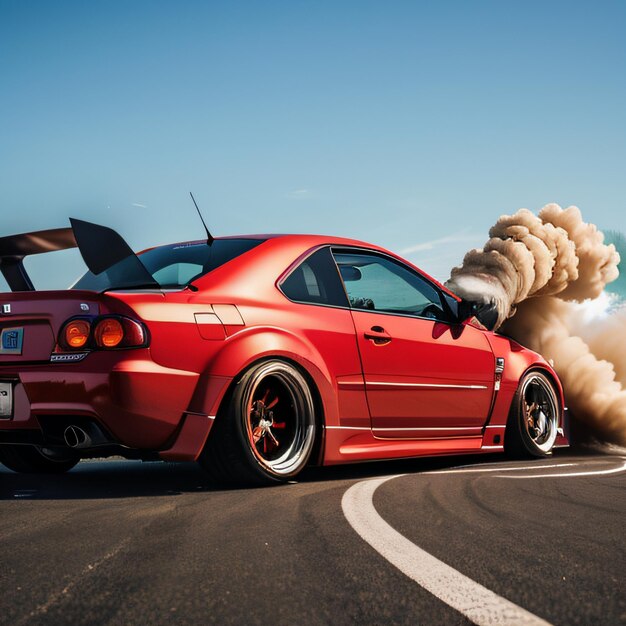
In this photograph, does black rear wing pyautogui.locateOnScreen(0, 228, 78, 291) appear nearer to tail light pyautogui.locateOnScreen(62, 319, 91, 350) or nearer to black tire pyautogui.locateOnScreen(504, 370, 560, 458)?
tail light pyautogui.locateOnScreen(62, 319, 91, 350)

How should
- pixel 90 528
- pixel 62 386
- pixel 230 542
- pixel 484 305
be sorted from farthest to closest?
pixel 484 305
pixel 62 386
pixel 90 528
pixel 230 542

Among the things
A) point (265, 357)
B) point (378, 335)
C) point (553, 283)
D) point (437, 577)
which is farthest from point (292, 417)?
point (553, 283)

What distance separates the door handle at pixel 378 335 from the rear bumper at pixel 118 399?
1369 mm

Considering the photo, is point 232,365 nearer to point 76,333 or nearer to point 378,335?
point 76,333

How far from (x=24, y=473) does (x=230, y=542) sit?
10.6ft

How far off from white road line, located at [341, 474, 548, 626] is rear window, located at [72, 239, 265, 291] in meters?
1.85

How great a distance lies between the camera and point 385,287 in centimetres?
661

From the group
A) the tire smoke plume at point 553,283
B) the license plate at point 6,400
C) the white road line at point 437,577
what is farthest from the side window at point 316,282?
the tire smoke plume at point 553,283

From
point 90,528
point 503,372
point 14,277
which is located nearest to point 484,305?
point 503,372

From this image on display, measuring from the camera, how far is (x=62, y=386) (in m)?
4.83

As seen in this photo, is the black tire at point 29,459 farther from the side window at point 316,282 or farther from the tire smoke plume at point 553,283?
the tire smoke plume at point 553,283

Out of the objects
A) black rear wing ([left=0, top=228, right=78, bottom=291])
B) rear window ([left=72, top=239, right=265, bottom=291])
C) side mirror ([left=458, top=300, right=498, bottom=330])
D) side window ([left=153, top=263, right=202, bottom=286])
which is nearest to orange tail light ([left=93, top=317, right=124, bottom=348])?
rear window ([left=72, top=239, right=265, bottom=291])

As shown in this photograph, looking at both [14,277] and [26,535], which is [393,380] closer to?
[14,277]

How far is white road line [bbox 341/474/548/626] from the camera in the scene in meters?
2.35
